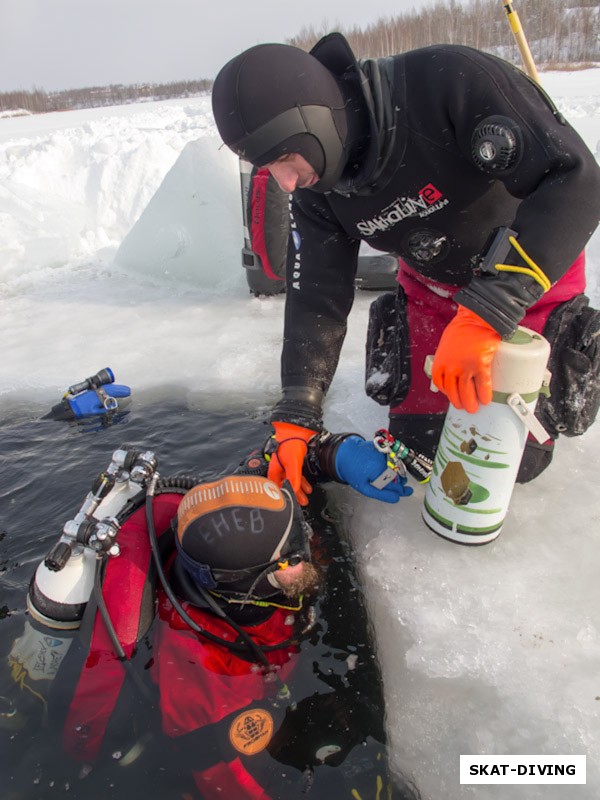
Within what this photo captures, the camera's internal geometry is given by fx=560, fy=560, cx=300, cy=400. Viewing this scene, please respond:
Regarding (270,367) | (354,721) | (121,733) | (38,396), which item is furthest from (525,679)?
(38,396)

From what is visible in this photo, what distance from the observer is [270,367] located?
411 cm

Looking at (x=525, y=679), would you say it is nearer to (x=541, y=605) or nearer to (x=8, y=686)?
(x=541, y=605)

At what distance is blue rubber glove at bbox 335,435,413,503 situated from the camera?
7.65 feet

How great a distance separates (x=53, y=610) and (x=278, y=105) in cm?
180

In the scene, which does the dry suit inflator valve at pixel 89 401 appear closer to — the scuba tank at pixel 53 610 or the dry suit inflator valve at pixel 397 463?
the scuba tank at pixel 53 610

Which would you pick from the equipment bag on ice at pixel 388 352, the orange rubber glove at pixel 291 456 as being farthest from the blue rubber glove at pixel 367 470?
the equipment bag on ice at pixel 388 352

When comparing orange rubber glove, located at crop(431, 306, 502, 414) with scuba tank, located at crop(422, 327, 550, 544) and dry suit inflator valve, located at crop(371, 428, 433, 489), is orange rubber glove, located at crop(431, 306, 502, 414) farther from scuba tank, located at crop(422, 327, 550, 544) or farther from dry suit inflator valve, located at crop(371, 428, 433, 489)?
dry suit inflator valve, located at crop(371, 428, 433, 489)

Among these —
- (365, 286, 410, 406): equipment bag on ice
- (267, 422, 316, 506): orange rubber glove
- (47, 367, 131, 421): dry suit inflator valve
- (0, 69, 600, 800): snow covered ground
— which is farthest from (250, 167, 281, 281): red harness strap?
(267, 422, 316, 506): orange rubber glove

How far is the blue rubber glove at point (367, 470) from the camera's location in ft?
7.65

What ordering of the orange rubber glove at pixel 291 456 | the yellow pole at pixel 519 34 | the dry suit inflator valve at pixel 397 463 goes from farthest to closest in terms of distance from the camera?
the yellow pole at pixel 519 34, the orange rubber glove at pixel 291 456, the dry suit inflator valve at pixel 397 463

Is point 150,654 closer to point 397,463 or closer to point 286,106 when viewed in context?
point 397,463

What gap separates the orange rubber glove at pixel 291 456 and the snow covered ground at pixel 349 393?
33cm

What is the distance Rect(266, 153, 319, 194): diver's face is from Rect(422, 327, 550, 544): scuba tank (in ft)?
2.82

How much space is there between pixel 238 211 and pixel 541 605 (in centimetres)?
480
